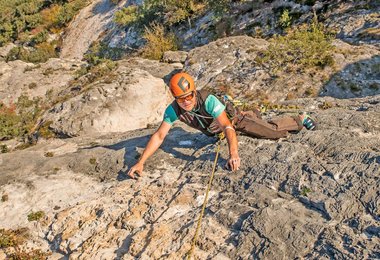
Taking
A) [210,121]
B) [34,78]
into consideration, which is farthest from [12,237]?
[34,78]

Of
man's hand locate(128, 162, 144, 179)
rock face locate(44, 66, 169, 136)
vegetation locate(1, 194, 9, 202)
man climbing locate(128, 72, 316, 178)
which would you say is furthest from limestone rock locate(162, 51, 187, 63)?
vegetation locate(1, 194, 9, 202)

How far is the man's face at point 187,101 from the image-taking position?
8.22m

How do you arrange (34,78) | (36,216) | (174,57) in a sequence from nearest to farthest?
1. (36,216)
2. (174,57)
3. (34,78)

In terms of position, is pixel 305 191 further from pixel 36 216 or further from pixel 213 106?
pixel 36 216

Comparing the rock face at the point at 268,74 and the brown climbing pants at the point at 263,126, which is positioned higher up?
the brown climbing pants at the point at 263,126

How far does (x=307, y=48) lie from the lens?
18.6m

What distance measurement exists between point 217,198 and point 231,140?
4.21 feet

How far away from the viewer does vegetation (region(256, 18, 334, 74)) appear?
1838cm

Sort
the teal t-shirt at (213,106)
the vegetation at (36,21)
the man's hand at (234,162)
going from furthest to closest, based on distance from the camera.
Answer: the vegetation at (36,21)
the teal t-shirt at (213,106)
the man's hand at (234,162)

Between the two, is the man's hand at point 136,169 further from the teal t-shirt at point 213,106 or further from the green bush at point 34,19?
the green bush at point 34,19

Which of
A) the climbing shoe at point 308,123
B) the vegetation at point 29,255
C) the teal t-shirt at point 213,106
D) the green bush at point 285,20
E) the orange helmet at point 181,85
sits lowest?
the green bush at point 285,20

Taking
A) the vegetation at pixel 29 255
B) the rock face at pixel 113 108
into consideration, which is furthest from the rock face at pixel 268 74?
the vegetation at pixel 29 255

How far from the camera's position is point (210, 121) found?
8.99 meters

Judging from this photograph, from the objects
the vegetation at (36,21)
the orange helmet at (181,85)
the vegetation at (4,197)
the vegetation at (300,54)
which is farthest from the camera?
the vegetation at (36,21)
